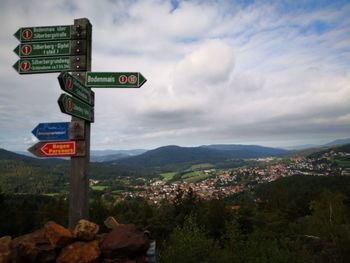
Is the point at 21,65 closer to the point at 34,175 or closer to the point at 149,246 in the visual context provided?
the point at 149,246

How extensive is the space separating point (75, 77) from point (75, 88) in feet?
1.08

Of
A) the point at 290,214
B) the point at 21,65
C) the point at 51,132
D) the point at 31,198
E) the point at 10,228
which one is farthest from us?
the point at 31,198

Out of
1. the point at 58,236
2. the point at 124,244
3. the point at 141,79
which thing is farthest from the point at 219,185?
the point at 58,236

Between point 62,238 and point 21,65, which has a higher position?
point 21,65

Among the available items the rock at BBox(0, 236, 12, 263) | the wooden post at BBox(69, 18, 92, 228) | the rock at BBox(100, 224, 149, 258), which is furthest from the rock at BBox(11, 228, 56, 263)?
the wooden post at BBox(69, 18, 92, 228)

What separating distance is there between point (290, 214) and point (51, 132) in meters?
60.2

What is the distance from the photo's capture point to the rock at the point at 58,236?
15.7ft

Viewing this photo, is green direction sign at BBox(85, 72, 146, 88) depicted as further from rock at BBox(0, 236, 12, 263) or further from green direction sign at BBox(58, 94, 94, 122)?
rock at BBox(0, 236, 12, 263)

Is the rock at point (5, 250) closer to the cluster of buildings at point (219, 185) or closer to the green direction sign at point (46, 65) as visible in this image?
the green direction sign at point (46, 65)

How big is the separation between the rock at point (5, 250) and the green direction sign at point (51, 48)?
3.50 m

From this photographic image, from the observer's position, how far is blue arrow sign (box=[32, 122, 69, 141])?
5.48m

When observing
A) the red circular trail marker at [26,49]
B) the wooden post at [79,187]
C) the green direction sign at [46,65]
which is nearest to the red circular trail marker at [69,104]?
the wooden post at [79,187]

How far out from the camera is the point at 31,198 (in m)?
75.9

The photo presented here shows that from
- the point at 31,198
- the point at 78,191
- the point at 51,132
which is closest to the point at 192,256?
the point at 78,191
